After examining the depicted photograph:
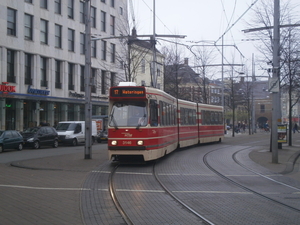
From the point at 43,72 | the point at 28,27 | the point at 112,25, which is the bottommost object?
the point at 43,72

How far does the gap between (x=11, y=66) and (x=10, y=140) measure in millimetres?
13939

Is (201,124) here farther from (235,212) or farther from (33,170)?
(235,212)

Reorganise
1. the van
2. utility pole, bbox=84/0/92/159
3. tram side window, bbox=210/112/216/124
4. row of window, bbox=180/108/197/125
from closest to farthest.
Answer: utility pole, bbox=84/0/92/159 < row of window, bbox=180/108/197/125 < tram side window, bbox=210/112/216/124 < the van

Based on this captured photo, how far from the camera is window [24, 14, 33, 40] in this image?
128 feet

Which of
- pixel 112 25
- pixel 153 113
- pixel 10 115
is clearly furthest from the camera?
pixel 112 25

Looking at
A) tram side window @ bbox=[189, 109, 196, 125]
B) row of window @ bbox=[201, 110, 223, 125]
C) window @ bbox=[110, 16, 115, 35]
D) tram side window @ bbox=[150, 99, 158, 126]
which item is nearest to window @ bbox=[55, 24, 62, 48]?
window @ bbox=[110, 16, 115, 35]

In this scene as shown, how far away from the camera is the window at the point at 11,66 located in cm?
3678

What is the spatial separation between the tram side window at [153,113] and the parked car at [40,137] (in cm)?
1498

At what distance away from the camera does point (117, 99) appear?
1565cm

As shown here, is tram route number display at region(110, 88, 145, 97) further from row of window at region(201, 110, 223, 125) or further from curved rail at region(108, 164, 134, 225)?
row of window at region(201, 110, 223, 125)

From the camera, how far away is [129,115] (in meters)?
15.7

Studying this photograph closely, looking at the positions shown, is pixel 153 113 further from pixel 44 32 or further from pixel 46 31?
pixel 46 31

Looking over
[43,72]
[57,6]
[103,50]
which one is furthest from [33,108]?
[103,50]

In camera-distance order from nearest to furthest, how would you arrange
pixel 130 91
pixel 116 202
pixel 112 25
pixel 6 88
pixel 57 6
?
pixel 116 202 → pixel 130 91 → pixel 6 88 → pixel 57 6 → pixel 112 25
